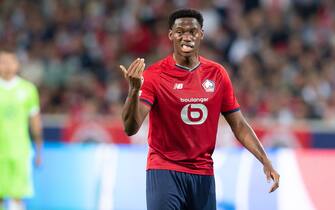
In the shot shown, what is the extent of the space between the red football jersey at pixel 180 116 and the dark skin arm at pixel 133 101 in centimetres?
27

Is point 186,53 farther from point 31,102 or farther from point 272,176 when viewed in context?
point 31,102

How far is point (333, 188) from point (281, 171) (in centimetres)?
63

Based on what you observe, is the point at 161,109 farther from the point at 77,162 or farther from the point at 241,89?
the point at 241,89

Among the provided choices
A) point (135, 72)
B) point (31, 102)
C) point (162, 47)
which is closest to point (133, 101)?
point (135, 72)

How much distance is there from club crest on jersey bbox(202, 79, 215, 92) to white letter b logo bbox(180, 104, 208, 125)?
14 cm

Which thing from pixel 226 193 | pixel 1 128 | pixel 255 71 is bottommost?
pixel 226 193

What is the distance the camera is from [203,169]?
21.1 ft

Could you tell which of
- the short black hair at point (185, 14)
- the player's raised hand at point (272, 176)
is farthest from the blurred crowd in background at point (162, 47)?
the short black hair at point (185, 14)

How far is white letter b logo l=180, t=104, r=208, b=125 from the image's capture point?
250 inches

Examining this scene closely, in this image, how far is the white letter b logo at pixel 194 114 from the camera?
6.35 metres

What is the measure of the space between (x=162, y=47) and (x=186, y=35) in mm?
10585

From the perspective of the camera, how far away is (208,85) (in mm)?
6469

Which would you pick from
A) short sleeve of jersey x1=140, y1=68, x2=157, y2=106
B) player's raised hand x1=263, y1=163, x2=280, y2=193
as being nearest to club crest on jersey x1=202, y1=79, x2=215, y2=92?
short sleeve of jersey x1=140, y1=68, x2=157, y2=106

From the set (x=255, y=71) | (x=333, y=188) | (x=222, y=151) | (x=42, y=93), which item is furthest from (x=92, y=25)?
(x=333, y=188)
